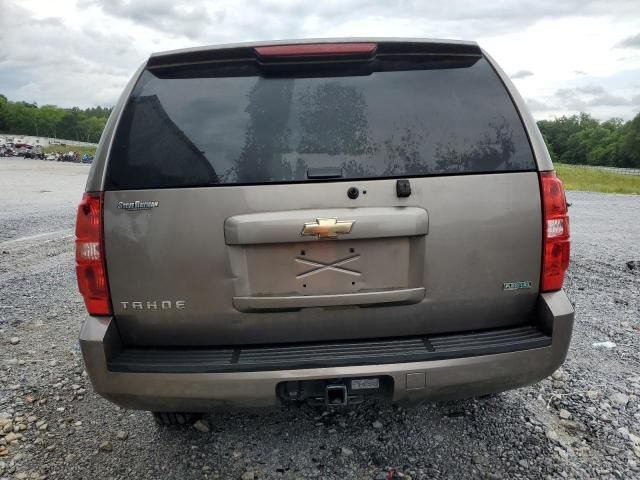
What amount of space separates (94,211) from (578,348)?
3.71 metres

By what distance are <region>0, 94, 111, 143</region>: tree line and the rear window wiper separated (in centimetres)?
15451

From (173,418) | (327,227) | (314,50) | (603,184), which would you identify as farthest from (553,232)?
(603,184)

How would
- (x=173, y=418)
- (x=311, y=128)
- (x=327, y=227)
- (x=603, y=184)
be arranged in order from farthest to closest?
(x=603, y=184) < (x=173, y=418) < (x=311, y=128) < (x=327, y=227)

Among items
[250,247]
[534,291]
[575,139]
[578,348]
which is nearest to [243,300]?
[250,247]

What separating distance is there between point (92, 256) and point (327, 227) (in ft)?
3.38

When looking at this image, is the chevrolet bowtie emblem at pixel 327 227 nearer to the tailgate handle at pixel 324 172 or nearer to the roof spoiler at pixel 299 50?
the tailgate handle at pixel 324 172

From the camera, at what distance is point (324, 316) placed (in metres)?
2.12

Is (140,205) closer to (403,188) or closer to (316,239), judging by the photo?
(316,239)

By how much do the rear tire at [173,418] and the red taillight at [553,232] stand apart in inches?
80.7

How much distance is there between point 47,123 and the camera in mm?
147875

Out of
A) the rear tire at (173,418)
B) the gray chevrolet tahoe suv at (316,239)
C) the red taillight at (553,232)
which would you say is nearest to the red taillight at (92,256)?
the gray chevrolet tahoe suv at (316,239)

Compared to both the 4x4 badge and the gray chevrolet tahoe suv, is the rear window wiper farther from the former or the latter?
the 4x4 badge

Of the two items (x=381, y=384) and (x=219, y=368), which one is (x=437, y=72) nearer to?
(x=381, y=384)

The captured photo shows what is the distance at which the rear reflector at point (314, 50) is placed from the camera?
2.19 meters
